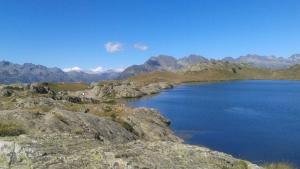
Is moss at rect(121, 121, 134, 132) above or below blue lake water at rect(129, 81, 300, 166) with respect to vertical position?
above

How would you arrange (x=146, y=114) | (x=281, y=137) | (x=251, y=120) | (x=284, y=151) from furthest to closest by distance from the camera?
(x=251, y=120), (x=146, y=114), (x=281, y=137), (x=284, y=151)

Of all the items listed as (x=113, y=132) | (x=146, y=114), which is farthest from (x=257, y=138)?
(x=113, y=132)

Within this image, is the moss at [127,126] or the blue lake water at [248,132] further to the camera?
the blue lake water at [248,132]

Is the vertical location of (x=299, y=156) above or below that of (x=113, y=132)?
below

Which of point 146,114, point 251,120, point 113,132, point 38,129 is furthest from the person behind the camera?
point 251,120

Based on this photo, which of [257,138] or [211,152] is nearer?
[211,152]

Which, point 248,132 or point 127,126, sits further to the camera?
point 248,132

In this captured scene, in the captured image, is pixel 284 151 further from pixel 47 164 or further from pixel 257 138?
pixel 47 164

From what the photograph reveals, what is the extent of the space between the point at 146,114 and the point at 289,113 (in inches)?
2506

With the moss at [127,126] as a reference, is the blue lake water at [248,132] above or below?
below

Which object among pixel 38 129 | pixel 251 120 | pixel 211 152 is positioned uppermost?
pixel 211 152

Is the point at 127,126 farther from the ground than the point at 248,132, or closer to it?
farther from the ground

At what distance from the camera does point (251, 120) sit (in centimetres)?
13038

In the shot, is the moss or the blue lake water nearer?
the moss
